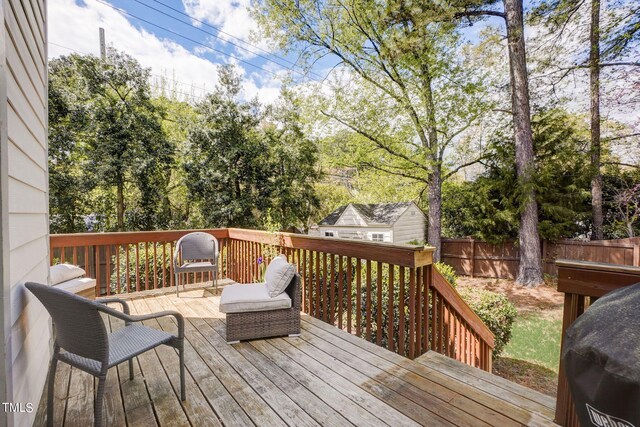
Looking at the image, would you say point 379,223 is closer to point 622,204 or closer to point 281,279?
point 622,204

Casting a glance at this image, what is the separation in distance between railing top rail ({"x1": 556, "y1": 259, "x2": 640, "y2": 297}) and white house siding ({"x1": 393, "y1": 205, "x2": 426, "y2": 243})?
10.9 metres

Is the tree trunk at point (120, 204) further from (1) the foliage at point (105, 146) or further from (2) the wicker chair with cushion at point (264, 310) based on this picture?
(2) the wicker chair with cushion at point (264, 310)

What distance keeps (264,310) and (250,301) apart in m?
0.16

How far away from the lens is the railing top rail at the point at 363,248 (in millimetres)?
2346

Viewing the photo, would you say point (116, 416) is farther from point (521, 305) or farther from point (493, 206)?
point (493, 206)

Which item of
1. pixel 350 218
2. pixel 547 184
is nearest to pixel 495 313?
pixel 547 184

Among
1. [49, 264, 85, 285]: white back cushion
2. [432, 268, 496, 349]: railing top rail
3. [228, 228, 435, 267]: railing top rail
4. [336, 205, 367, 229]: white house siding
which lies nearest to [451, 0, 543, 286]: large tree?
[336, 205, 367, 229]: white house siding

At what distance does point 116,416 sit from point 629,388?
2346mm

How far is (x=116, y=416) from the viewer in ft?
5.70

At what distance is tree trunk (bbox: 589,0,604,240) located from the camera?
800 cm

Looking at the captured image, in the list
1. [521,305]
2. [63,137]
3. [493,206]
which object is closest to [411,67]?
[493,206]

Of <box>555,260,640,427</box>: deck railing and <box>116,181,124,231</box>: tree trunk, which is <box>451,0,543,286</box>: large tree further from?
<box>116,181,124,231</box>: tree trunk

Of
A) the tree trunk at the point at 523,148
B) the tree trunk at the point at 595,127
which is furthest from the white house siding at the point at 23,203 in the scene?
the tree trunk at the point at 595,127

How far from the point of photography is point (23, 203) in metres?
1.67
